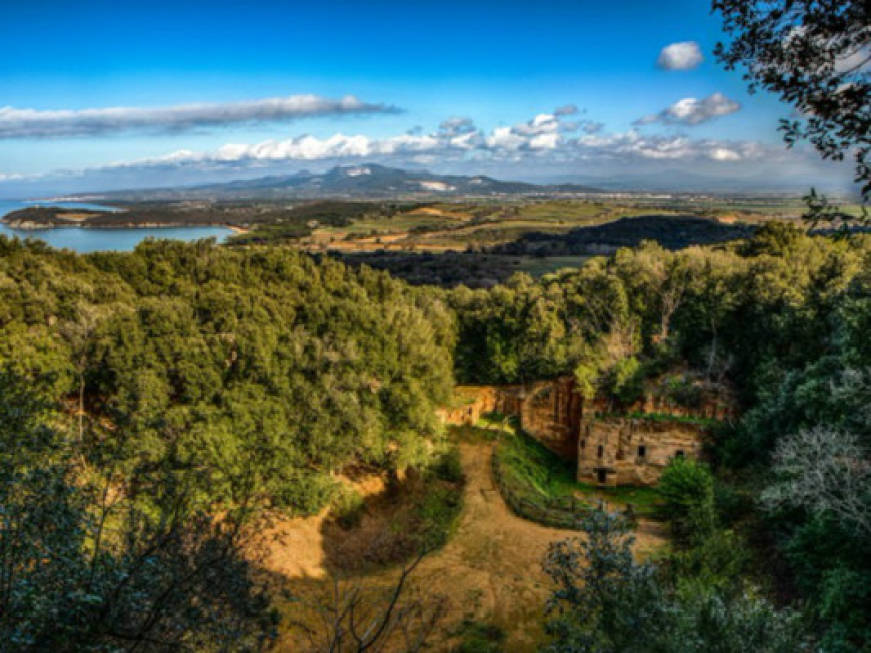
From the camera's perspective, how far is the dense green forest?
7000 millimetres

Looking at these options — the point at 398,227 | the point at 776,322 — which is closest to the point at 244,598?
the point at 776,322

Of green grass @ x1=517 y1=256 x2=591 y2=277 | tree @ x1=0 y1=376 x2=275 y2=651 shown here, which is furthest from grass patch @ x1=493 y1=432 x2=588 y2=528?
green grass @ x1=517 y1=256 x2=591 y2=277

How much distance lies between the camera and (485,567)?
709 inches

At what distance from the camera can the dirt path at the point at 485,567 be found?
15.2 meters

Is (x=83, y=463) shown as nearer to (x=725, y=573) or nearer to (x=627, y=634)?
(x=627, y=634)

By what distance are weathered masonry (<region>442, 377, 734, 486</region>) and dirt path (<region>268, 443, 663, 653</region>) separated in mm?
5806

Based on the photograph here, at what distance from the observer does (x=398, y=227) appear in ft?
378

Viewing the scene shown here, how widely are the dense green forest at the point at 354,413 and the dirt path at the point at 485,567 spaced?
4.18 ft

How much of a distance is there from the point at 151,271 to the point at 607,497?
29617mm

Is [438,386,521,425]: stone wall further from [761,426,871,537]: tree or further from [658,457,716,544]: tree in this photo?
[761,426,871,537]: tree

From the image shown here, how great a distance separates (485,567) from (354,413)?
7.72 metres

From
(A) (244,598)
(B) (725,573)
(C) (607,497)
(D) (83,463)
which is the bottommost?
(C) (607,497)

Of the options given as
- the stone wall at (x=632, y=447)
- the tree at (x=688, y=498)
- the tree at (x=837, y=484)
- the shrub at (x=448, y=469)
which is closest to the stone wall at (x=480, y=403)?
the shrub at (x=448, y=469)

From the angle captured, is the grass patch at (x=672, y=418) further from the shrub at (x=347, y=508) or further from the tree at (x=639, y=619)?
the tree at (x=639, y=619)
